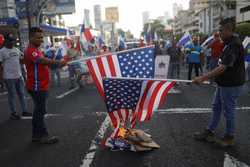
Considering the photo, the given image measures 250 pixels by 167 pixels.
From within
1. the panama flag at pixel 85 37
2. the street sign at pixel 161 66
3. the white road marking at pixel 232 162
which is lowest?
the white road marking at pixel 232 162

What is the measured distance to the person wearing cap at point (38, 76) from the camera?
5.14 metres

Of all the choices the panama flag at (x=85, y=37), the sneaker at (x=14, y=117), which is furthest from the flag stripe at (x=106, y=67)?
the panama flag at (x=85, y=37)

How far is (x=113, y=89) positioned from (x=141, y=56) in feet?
2.09

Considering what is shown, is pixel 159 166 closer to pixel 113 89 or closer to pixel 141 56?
pixel 113 89

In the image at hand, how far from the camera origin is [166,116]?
6945mm

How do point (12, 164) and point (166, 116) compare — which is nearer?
point (12, 164)

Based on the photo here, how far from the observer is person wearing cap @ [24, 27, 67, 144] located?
16.9 feet

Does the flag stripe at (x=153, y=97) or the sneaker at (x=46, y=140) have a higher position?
the flag stripe at (x=153, y=97)

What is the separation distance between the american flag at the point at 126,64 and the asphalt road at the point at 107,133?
1.20 meters

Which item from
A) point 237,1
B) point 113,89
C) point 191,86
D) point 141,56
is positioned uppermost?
point 237,1

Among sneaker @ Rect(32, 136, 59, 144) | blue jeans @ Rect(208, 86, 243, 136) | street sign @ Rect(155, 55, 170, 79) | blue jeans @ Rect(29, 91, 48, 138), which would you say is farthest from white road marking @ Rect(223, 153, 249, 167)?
street sign @ Rect(155, 55, 170, 79)

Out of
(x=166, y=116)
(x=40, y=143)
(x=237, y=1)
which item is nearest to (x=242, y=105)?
(x=166, y=116)

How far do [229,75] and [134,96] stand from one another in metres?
1.44

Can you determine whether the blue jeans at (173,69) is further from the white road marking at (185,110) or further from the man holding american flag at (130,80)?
the man holding american flag at (130,80)
